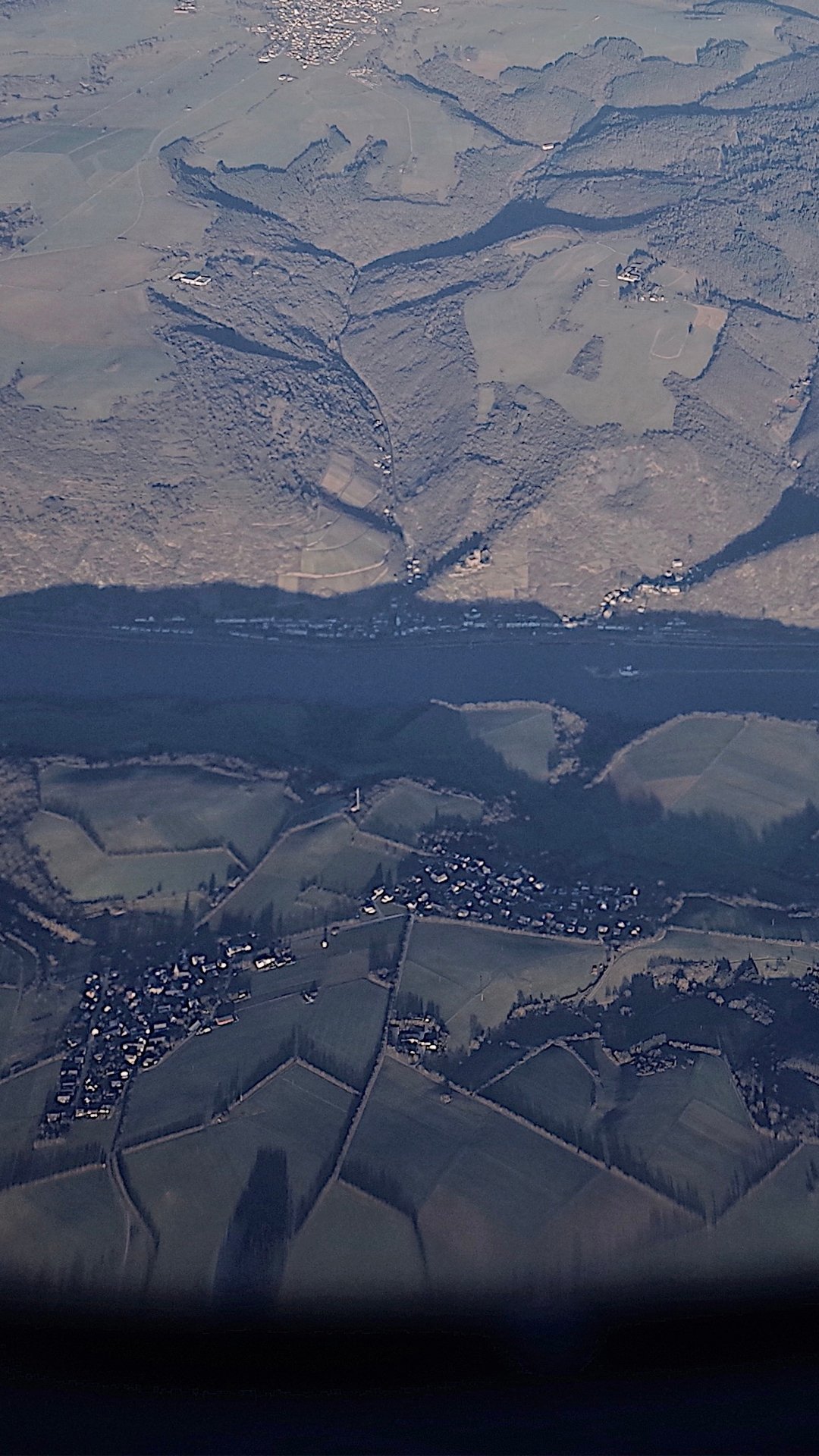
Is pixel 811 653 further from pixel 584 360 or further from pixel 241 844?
pixel 241 844

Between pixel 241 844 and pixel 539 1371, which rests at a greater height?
pixel 241 844

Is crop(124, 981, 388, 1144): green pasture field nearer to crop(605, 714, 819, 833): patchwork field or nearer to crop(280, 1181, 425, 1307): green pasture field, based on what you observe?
crop(280, 1181, 425, 1307): green pasture field

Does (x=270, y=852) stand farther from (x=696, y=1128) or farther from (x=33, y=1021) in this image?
(x=696, y=1128)

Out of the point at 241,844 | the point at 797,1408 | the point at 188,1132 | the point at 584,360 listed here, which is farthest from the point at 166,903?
the point at 584,360

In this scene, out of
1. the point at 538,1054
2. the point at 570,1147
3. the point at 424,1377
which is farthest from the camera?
the point at 538,1054

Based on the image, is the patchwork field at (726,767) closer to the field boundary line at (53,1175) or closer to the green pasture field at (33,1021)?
the green pasture field at (33,1021)

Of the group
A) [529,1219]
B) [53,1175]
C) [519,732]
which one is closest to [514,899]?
[519,732]

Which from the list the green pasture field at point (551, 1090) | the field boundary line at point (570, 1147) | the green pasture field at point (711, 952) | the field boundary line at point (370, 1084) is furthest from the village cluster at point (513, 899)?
the field boundary line at point (570, 1147)
